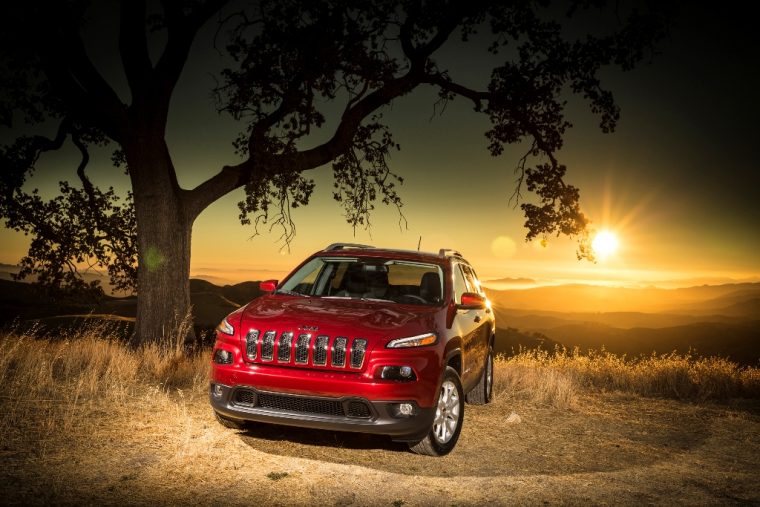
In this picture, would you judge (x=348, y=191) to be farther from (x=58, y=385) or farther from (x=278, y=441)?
(x=278, y=441)

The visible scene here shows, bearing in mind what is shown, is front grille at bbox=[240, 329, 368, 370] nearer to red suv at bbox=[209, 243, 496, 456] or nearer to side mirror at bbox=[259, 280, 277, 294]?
red suv at bbox=[209, 243, 496, 456]

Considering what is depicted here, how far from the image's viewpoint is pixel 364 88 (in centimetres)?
1566

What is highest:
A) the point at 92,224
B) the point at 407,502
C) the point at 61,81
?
the point at 61,81

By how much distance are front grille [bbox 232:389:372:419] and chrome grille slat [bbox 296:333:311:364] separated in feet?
1.05

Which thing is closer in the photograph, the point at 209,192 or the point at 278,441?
the point at 278,441

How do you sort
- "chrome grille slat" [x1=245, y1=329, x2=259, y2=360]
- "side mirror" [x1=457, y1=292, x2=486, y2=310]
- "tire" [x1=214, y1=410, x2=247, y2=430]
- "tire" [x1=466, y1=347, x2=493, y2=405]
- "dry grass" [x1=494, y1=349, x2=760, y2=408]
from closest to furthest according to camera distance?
1. "chrome grille slat" [x1=245, y1=329, x2=259, y2=360]
2. "tire" [x1=214, y1=410, x2=247, y2=430]
3. "side mirror" [x1=457, y1=292, x2=486, y2=310]
4. "tire" [x1=466, y1=347, x2=493, y2=405]
5. "dry grass" [x1=494, y1=349, x2=760, y2=408]

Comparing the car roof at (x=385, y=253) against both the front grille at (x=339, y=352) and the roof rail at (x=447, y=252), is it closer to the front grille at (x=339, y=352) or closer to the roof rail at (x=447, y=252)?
the roof rail at (x=447, y=252)

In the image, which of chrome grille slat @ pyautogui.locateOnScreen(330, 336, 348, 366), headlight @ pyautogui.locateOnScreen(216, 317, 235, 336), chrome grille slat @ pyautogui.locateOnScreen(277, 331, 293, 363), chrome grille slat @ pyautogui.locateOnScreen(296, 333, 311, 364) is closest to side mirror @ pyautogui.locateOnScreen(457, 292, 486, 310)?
chrome grille slat @ pyautogui.locateOnScreen(330, 336, 348, 366)

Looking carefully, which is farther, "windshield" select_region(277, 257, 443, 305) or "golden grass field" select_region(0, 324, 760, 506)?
"windshield" select_region(277, 257, 443, 305)

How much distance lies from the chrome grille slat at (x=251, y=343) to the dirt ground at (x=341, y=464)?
35.8 inches

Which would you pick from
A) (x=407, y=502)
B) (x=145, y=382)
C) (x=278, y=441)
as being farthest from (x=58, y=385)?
(x=407, y=502)

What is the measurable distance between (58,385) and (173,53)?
7.82 metres

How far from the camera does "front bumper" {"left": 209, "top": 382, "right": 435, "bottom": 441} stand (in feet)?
20.3

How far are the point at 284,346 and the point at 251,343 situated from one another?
13.2 inches
